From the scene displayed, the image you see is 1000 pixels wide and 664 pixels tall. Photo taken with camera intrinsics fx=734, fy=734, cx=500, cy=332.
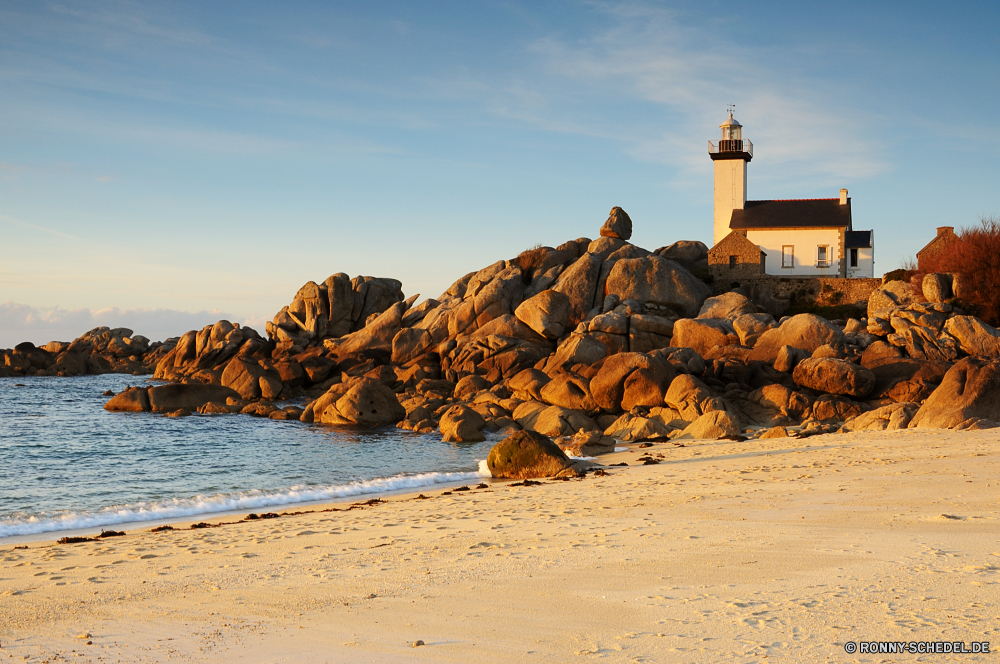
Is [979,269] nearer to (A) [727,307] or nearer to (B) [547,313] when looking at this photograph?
(A) [727,307]

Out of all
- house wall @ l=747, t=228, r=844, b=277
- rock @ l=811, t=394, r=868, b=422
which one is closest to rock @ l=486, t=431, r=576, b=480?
rock @ l=811, t=394, r=868, b=422

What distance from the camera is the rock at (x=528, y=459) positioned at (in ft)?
49.0

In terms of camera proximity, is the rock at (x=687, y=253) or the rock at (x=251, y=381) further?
the rock at (x=687, y=253)

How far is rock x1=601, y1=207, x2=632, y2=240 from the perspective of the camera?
→ 153 ft

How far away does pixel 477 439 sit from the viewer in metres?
21.4

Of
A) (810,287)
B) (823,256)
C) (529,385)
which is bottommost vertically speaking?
(529,385)

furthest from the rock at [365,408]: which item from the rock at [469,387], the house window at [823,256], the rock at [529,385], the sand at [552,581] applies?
the house window at [823,256]

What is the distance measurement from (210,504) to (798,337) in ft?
79.3

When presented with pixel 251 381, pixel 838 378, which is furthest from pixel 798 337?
pixel 251 381

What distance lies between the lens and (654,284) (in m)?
40.3

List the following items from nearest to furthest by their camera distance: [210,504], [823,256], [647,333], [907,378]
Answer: [210,504] → [907,378] → [647,333] → [823,256]

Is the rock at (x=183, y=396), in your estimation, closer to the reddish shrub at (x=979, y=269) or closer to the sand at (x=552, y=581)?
the sand at (x=552, y=581)

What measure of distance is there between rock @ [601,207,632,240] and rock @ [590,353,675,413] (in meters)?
23.5

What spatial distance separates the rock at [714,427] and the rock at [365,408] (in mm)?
10706
